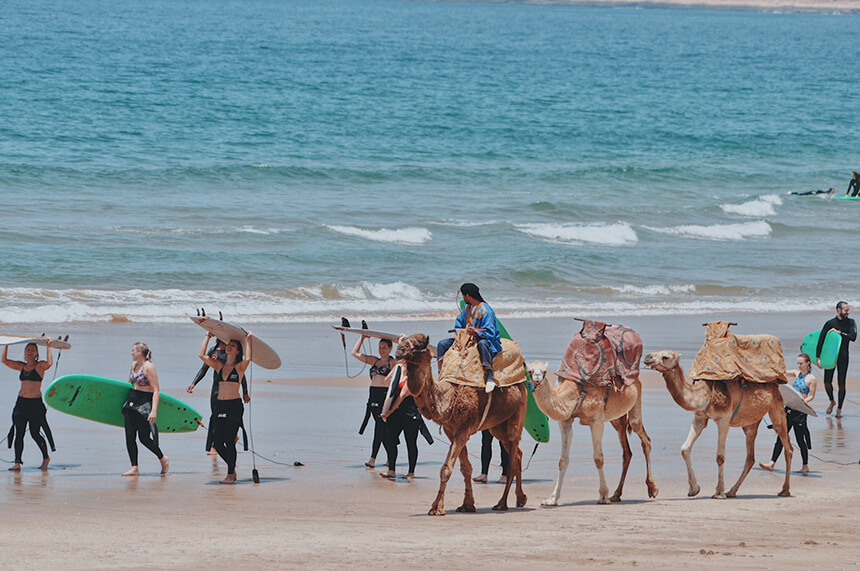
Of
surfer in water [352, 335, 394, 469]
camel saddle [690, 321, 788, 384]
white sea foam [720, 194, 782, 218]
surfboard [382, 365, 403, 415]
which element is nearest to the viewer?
surfboard [382, 365, 403, 415]

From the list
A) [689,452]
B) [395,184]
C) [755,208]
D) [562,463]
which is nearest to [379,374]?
[562,463]

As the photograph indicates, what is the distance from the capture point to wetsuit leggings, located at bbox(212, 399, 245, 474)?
11984 millimetres

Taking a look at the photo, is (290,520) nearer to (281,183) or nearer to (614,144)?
(281,183)

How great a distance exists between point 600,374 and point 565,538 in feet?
6.80

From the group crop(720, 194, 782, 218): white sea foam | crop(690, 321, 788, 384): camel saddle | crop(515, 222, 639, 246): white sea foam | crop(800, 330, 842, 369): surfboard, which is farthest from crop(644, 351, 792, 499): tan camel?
crop(720, 194, 782, 218): white sea foam

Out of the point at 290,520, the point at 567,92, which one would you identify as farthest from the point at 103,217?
the point at 567,92

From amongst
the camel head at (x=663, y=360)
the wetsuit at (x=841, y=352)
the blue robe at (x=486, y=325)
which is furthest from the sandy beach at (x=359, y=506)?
the blue robe at (x=486, y=325)

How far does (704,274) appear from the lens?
2953 centimetres

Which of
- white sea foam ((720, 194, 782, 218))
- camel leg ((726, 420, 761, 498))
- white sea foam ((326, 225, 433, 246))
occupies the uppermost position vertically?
white sea foam ((720, 194, 782, 218))

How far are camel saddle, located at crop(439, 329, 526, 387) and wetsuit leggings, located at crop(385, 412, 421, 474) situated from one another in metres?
1.84

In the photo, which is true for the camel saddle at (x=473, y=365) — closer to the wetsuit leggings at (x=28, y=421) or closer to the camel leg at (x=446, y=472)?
the camel leg at (x=446, y=472)

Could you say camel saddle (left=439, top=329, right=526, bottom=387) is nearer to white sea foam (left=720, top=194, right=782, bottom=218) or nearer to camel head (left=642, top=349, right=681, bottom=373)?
camel head (left=642, top=349, right=681, bottom=373)

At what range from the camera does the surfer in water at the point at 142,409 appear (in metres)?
12.2

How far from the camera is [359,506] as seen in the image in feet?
35.6
